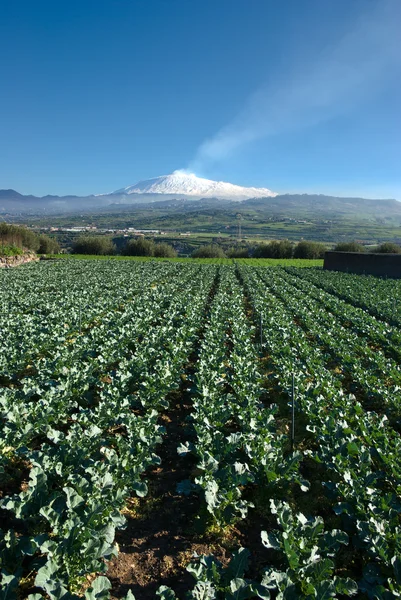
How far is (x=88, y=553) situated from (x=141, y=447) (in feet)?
6.13

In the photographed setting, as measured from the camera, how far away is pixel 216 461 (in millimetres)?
5402

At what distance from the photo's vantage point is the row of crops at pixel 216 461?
3869mm

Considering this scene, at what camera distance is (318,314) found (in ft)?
55.6

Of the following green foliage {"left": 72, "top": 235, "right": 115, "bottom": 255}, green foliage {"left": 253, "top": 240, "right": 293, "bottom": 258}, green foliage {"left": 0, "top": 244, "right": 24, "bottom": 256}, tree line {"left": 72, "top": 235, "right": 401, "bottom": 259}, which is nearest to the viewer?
green foliage {"left": 0, "top": 244, "right": 24, "bottom": 256}

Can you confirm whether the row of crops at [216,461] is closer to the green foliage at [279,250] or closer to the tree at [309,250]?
the tree at [309,250]

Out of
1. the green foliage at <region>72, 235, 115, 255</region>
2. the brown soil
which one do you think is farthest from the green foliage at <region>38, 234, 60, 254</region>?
the brown soil

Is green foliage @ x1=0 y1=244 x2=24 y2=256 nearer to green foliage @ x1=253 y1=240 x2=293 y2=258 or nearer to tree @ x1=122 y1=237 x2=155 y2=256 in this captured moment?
tree @ x1=122 y1=237 x2=155 y2=256

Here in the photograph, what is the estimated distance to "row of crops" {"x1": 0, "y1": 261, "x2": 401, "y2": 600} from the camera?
3869 mm

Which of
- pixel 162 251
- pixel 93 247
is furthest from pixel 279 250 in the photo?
pixel 93 247

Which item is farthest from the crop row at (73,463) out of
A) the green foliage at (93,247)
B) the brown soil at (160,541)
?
the green foliage at (93,247)

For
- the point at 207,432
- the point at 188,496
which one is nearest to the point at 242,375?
the point at 207,432

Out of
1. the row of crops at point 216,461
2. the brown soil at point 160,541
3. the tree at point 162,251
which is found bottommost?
the brown soil at point 160,541

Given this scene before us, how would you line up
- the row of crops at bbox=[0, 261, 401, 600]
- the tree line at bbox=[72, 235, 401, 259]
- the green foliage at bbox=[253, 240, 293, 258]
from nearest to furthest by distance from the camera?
the row of crops at bbox=[0, 261, 401, 600]
the tree line at bbox=[72, 235, 401, 259]
the green foliage at bbox=[253, 240, 293, 258]

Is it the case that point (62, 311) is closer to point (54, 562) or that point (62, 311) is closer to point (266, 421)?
point (266, 421)
